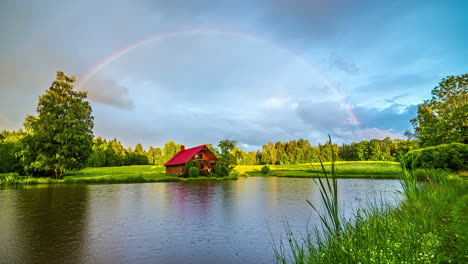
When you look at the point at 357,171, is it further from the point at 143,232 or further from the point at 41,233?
the point at 41,233

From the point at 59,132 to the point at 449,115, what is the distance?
50150mm

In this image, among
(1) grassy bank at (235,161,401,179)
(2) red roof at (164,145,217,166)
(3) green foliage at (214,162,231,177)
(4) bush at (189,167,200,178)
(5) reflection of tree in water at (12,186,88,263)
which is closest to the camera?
(5) reflection of tree in water at (12,186,88,263)

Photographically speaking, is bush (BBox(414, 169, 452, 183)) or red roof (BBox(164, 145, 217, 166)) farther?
red roof (BBox(164, 145, 217, 166))

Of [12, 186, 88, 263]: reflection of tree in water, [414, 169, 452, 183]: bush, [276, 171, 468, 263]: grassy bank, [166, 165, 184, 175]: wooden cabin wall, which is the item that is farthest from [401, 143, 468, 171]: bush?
[166, 165, 184, 175]: wooden cabin wall

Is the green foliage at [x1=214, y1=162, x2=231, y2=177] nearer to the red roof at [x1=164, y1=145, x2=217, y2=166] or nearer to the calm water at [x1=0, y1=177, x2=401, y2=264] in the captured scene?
the red roof at [x1=164, y1=145, x2=217, y2=166]

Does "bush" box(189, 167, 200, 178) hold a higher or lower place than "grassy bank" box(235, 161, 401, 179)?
higher

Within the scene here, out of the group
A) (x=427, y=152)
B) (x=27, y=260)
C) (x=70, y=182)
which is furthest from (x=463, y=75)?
(x=70, y=182)

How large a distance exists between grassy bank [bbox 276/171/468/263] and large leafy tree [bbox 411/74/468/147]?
27.8 m

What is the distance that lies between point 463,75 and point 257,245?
139 feet

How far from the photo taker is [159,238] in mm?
8242

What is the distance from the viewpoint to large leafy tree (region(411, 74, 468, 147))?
30.5m

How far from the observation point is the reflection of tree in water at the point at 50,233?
6.60 metres

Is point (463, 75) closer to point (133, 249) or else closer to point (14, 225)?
point (133, 249)

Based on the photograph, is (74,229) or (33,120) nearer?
(74,229)
